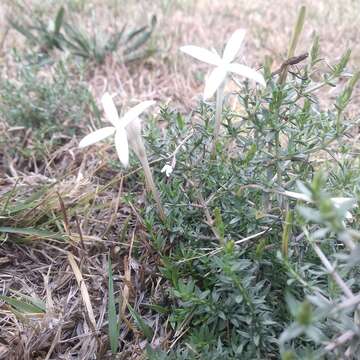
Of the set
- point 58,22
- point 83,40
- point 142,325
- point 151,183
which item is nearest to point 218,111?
point 151,183

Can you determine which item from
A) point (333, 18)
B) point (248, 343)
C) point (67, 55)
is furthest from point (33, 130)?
point (333, 18)

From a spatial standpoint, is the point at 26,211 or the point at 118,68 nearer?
the point at 26,211

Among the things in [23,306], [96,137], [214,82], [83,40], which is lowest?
[23,306]

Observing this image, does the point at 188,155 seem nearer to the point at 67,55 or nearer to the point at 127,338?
the point at 127,338

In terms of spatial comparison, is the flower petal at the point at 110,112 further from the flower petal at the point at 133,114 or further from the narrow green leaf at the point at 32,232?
the narrow green leaf at the point at 32,232

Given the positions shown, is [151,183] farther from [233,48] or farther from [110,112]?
[233,48]

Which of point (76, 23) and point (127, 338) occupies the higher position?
point (76, 23)

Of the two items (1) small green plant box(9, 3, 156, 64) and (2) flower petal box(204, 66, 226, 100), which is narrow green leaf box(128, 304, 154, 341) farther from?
(1) small green plant box(9, 3, 156, 64)

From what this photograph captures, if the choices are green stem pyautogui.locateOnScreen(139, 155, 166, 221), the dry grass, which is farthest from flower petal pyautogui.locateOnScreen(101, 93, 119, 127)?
the dry grass
